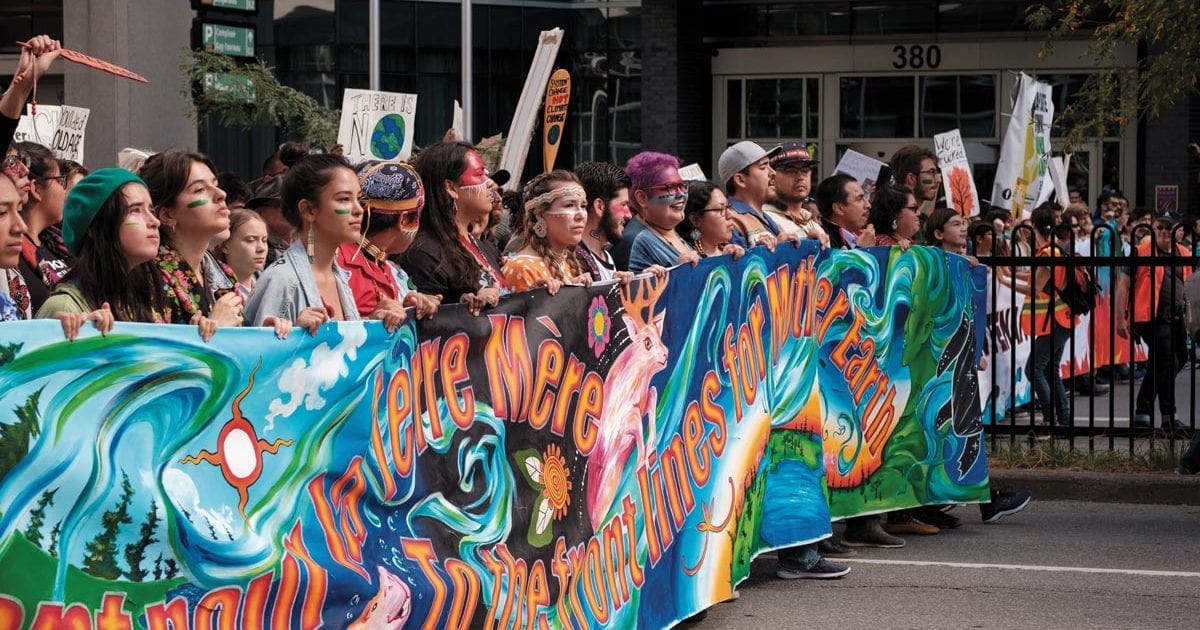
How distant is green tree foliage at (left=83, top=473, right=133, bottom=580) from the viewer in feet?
12.4

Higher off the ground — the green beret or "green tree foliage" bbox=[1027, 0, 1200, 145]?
"green tree foliage" bbox=[1027, 0, 1200, 145]

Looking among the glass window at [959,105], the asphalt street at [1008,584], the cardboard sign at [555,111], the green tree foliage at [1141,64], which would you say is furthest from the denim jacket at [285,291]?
the glass window at [959,105]

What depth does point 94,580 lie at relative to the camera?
3787 mm

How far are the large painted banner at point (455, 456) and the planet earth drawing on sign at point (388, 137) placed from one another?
21.0ft

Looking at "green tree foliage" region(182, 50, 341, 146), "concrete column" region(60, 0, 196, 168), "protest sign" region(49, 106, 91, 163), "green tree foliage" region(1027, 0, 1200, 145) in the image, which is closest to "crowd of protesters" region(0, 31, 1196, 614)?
"protest sign" region(49, 106, 91, 163)

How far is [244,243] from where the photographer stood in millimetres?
7457

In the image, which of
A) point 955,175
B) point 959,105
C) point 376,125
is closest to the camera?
point 376,125

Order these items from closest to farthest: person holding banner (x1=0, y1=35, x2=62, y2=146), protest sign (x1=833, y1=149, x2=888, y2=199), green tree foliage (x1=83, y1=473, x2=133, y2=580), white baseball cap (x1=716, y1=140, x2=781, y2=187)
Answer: green tree foliage (x1=83, y1=473, x2=133, y2=580)
person holding banner (x1=0, y1=35, x2=62, y2=146)
white baseball cap (x1=716, y1=140, x2=781, y2=187)
protest sign (x1=833, y1=149, x2=888, y2=199)

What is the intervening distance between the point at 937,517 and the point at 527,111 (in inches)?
314

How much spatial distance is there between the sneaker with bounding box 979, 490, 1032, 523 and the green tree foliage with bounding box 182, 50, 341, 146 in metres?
10.0

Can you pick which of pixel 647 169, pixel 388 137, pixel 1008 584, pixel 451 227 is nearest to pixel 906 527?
pixel 1008 584

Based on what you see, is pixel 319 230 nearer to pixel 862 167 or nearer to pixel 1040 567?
pixel 1040 567

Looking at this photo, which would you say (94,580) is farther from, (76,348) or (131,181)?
(131,181)

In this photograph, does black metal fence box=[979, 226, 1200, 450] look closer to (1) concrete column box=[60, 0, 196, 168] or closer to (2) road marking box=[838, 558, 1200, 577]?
(2) road marking box=[838, 558, 1200, 577]
